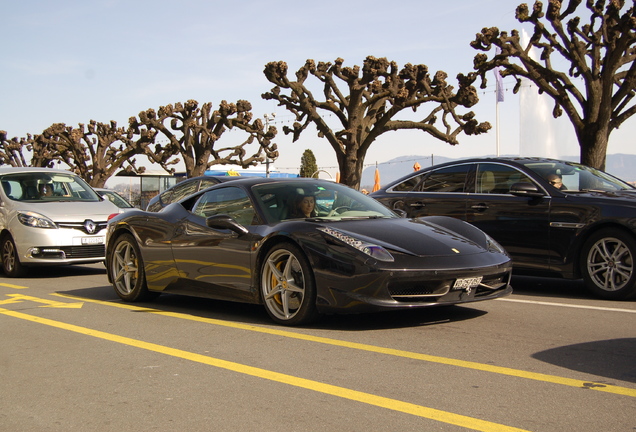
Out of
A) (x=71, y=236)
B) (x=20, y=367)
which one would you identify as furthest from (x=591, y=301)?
(x=71, y=236)

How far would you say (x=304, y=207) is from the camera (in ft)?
22.9

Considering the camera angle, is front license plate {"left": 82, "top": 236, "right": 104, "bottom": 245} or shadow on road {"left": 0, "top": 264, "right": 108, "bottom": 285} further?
shadow on road {"left": 0, "top": 264, "right": 108, "bottom": 285}

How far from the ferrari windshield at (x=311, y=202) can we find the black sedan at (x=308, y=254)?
0.01 metres

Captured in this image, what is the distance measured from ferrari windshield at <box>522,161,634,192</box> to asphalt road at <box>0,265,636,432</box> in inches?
66.0

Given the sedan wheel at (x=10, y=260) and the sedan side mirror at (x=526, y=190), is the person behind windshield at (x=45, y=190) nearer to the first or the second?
the sedan wheel at (x=10, y=260)

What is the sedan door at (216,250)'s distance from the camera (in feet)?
22.5

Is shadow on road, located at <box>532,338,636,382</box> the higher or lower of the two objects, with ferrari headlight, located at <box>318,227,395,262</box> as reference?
lower

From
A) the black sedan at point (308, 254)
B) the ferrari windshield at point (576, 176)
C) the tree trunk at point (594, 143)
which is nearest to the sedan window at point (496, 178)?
the ferrari windshield at point (576, 176)

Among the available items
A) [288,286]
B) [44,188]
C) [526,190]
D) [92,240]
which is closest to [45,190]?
[44,188]

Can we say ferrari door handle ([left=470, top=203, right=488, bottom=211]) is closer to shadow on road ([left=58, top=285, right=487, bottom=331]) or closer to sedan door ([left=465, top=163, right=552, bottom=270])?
sedan door ([left=465, top=163, right=552, bottom=270])

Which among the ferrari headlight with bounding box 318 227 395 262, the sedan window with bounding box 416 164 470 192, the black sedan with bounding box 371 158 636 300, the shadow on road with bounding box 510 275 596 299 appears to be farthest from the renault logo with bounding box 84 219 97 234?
the ferrari headlight with bounding box 318 227 395 262

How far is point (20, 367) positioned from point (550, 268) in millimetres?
5542

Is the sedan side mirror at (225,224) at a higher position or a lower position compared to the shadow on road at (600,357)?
higher

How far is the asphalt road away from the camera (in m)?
3.85
